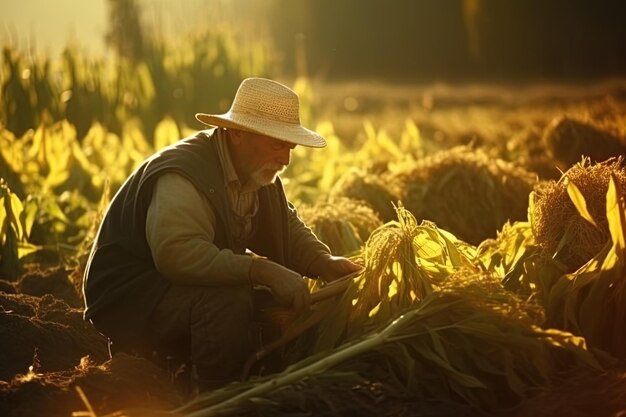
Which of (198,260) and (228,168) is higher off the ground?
(228,168)

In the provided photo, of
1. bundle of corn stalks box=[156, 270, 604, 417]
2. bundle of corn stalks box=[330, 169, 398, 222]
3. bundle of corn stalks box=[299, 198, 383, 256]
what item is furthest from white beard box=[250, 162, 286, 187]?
bundle of corn stalks box=[330, 169, 398, 222]

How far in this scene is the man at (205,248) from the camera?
13.2ft

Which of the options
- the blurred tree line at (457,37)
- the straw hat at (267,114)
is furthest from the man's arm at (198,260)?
the blurred tree line at (457,37)

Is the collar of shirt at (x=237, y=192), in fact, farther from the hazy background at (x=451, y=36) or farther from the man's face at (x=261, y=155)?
the hazy background at (x=451, y=36)

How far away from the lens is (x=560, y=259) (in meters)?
4.38

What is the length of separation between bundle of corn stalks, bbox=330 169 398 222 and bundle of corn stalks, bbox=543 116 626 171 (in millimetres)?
1993

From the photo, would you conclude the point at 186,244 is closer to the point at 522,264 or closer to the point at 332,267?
the point at 332,267

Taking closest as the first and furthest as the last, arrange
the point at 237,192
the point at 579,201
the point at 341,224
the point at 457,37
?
the point at 579,201 → the point at 237,192 → the point at 341,224 → the point at 457,37

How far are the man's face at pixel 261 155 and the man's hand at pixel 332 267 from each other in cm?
42

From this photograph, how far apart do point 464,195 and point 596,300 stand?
2.74 meters

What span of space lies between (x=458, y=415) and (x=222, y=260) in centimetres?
93

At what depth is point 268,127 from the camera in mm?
4270

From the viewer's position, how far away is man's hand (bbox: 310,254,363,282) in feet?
14.7

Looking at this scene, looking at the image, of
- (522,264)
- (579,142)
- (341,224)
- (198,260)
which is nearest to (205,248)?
(198,260)
